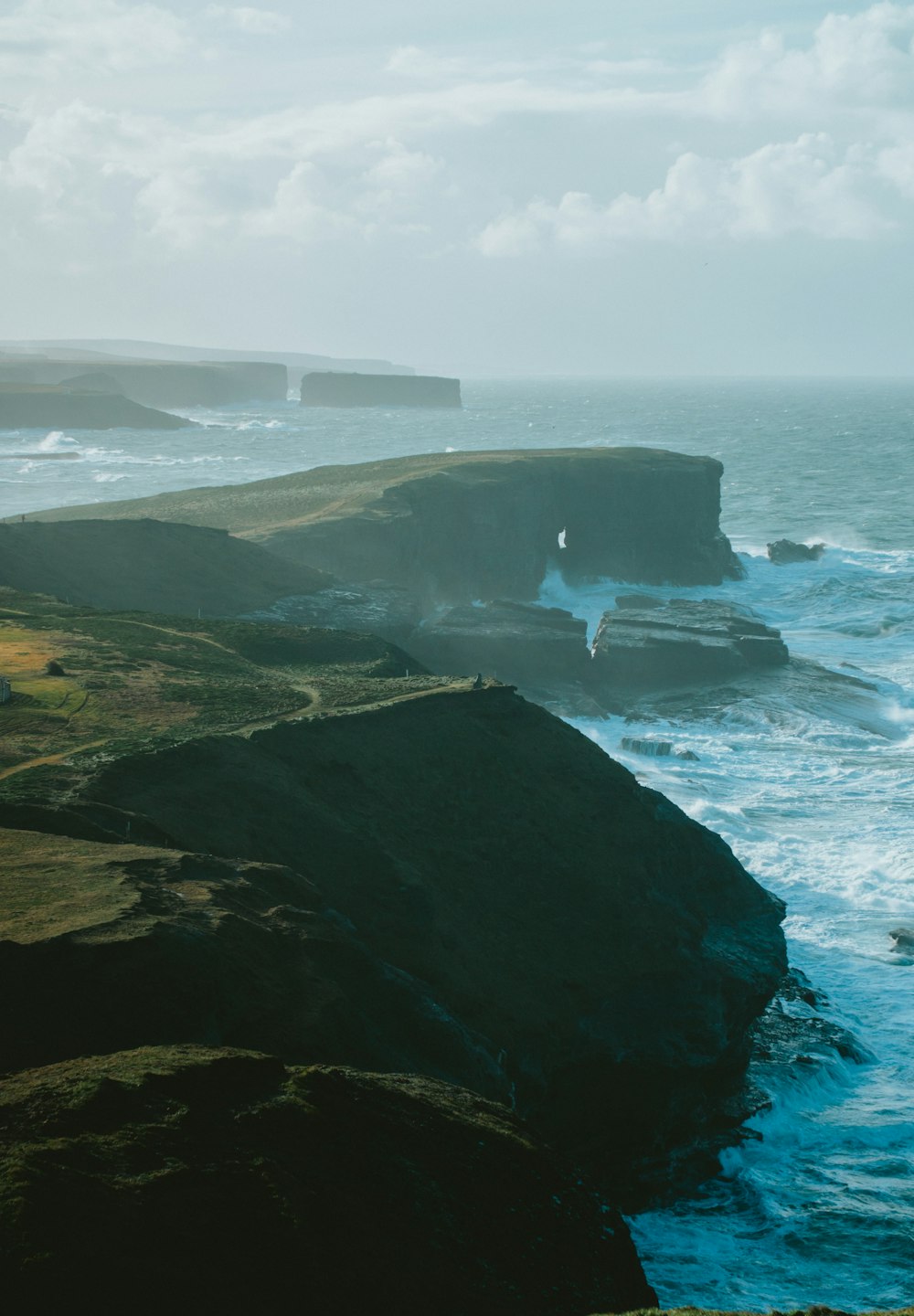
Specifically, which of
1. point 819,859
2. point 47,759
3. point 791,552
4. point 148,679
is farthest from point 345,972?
point 791,552

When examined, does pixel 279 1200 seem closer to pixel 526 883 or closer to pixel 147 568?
pixel 526 883

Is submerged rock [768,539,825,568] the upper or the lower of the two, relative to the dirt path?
lower

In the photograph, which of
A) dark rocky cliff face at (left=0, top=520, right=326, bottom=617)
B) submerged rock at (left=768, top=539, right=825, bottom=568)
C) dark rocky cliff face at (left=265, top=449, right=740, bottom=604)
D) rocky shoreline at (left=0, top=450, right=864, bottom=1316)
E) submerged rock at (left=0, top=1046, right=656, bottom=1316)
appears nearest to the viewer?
submerged rock at (left=0, top=1046, right=656, bottom=1316)

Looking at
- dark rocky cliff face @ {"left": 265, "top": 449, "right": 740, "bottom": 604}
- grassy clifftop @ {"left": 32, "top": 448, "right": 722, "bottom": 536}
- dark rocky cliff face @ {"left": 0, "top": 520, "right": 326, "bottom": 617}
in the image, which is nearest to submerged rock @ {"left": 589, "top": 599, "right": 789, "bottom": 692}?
dark rocky cliff face @ {"left": 265, "top": 449, "right": 740, "bottom": 604}

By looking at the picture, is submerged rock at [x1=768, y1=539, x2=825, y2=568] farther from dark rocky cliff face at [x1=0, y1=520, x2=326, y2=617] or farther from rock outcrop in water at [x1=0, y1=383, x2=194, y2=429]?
rock outcrop in water at [x1=0, y1=383, x2=194, y2=429]

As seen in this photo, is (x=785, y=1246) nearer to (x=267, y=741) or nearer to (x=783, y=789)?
(x=267, y=741)

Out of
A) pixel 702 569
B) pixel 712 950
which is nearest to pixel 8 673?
pixel 712 950

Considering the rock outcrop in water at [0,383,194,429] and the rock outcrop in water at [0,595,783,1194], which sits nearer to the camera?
the rock outcrop in water at [0,595,783,1194]
